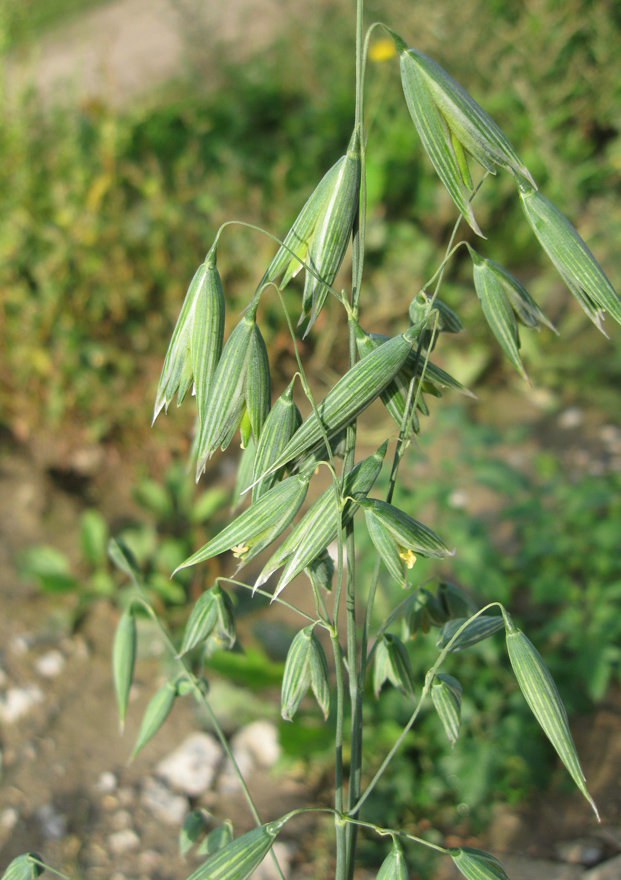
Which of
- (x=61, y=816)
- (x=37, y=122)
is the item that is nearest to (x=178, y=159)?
(x=37, y=122)

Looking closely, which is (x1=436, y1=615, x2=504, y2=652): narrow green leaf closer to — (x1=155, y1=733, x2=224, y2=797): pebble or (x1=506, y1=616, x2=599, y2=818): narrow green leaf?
(x1=506, y1=616, x2=599, y2=818): narrow green leaf

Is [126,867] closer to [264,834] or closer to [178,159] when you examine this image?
[264,834]

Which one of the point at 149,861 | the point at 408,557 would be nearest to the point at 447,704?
the point at 408,557

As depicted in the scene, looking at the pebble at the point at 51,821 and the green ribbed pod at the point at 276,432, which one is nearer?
the green ribbed pod at the point at 276,432

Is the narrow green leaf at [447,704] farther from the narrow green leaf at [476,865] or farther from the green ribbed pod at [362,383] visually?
the green ribbed pod at [362,383]

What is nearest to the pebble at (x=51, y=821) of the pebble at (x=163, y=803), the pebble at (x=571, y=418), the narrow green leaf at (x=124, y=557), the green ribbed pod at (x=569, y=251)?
the pebble at (x=163, y=803)
